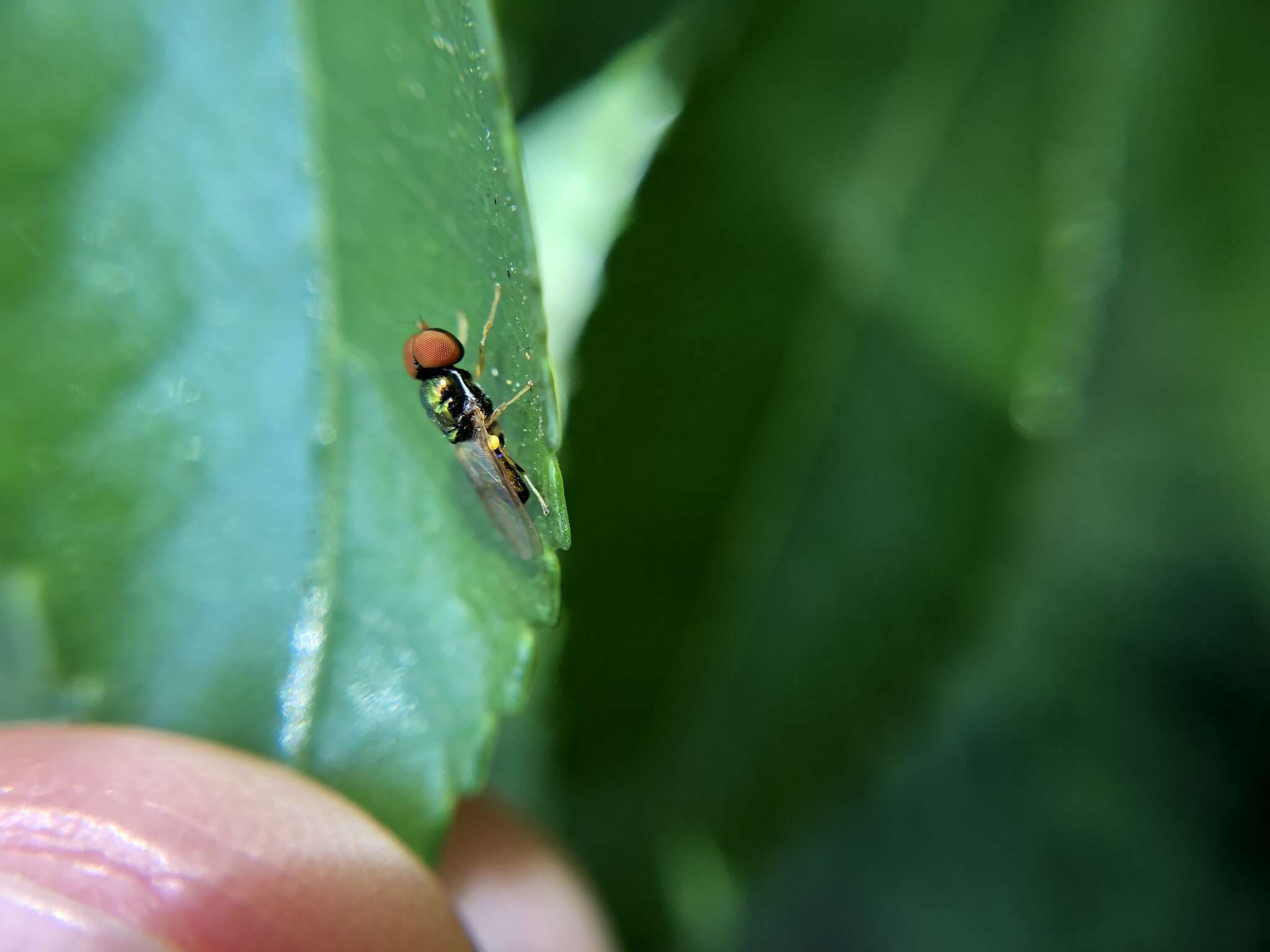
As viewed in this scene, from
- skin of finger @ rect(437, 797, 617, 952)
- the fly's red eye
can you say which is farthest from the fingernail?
skin of finger @ rect(437, 797, 617, 952)

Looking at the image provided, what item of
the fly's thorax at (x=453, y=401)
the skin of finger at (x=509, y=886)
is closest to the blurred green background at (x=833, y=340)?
the fly's thorax at (x=453, y=401)

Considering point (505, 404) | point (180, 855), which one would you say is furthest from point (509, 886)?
point (505, 404)

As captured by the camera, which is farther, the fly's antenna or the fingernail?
the fingernail

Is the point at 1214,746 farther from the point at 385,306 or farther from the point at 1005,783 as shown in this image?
the point at 385,306

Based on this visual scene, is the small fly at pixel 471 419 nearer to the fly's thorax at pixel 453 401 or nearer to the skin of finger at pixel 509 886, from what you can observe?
the fly's thorax at pixel 453 401

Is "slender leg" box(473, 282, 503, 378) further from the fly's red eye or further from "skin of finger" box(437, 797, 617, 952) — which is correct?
"skin of finger" box(437, 797, 617, 952)

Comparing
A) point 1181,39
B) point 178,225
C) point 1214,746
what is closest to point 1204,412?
point 1181,39
